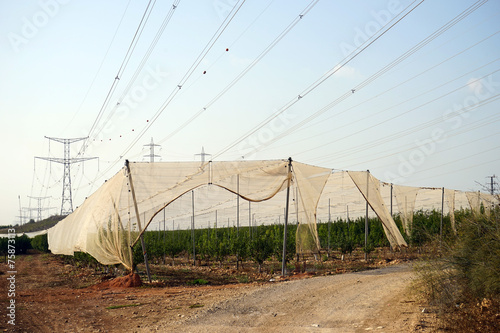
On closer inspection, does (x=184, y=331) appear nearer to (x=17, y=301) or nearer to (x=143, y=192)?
(x=17, y=301)

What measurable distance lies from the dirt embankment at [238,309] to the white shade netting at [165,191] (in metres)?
2.06

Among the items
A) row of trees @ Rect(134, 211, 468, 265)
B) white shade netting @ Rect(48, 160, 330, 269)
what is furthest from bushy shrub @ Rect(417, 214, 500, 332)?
white shade netting @ Rect(48, 160, 330, 269)

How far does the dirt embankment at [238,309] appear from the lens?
293 inches

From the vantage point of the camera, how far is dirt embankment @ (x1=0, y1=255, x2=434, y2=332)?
7449 mm

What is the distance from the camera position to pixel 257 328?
736cm

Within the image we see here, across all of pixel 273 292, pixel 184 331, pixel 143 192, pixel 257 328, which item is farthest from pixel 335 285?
pixel 143 192

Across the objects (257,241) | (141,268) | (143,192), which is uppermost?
(143,192)

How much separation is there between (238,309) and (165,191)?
5771 millimetres

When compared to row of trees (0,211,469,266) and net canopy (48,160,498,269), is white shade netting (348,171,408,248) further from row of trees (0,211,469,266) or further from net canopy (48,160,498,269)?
row of trees (0,211,469,266)

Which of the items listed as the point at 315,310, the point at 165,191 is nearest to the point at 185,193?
the point at 165,191

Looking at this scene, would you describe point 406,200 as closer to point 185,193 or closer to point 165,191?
point 185,193

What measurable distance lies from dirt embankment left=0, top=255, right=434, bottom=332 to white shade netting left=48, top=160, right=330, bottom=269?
6.75 feet

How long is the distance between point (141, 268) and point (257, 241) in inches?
278

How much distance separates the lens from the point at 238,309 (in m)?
8.83
